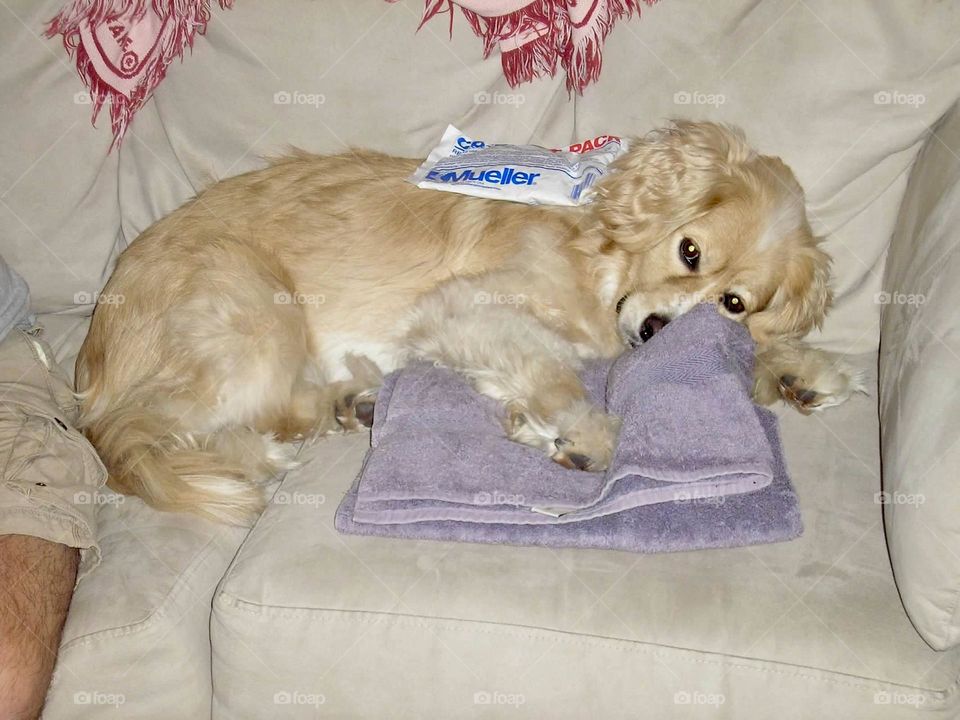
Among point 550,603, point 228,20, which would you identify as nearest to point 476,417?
point 550,603

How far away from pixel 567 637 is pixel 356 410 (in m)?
1.01

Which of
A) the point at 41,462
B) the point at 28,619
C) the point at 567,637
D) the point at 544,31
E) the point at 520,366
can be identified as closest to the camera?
the point at 567,637

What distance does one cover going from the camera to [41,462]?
6.88ft

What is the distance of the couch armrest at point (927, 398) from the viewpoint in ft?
5.47

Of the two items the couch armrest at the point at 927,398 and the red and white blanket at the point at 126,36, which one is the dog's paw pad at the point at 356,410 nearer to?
the red and white blanket at the point at 126,36

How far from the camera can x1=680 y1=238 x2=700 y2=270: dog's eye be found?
242 cm

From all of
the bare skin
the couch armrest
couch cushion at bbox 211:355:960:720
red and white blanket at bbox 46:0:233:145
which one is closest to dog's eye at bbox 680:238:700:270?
the couch armrest

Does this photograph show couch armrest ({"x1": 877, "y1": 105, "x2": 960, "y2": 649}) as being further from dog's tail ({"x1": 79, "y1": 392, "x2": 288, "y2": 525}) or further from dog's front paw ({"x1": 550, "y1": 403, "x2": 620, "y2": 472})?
dog's tail ({"x1": 79, "y1": 392, "x2": 288, "y2": 525})

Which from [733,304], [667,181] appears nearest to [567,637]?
[733,304]

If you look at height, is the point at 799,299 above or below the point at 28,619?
above

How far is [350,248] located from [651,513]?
1.28 meters

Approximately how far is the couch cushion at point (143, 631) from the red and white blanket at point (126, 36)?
57.7 inches

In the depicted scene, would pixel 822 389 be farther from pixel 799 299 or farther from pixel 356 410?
pixel 356 410

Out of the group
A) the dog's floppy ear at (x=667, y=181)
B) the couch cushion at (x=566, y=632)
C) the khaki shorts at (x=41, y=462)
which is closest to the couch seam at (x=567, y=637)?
the couch cushion at (x=566, y=632)
